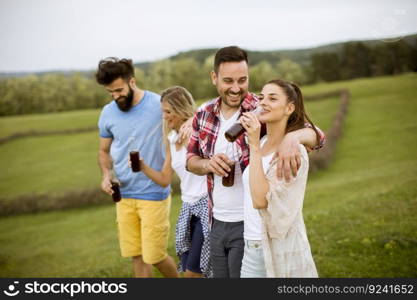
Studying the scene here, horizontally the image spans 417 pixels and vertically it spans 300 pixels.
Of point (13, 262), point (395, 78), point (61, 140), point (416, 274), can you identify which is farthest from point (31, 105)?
point (416, 274)

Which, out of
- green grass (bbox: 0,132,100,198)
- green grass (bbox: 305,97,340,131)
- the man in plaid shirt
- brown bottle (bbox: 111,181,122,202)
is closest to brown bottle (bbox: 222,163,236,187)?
the man in plaid shirt

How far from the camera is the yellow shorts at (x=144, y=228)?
185 inches

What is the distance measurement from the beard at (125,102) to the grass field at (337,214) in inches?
109

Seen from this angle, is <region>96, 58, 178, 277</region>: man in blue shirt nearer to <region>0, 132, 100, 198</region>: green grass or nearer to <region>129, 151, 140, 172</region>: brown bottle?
<region>129, 151, 140, 172</region>: brown bottle

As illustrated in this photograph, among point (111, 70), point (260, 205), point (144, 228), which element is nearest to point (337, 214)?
point (144, 228)

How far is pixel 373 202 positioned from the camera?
807 centimetres

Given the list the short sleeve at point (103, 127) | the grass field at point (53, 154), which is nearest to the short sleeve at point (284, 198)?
the short sleeve at point (103, 127)

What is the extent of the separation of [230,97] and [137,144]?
71.7 inches

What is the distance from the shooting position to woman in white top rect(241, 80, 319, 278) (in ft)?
9.16

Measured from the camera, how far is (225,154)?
321 cm

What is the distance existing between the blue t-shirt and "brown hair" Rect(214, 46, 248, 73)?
165cm

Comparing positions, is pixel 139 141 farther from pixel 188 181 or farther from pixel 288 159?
pixel 288 159

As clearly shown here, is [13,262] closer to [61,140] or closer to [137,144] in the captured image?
[137,144]

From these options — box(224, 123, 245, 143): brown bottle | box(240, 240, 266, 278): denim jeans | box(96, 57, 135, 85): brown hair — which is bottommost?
box(240, 240, 266, 278): denim jeans
